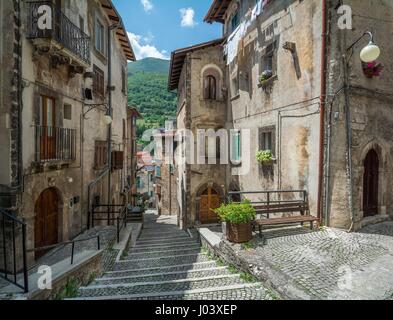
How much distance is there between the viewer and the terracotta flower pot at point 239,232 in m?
7.25

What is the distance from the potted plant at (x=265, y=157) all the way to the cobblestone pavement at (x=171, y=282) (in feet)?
15.0

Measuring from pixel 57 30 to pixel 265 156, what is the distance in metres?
8.91

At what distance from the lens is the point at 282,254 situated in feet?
21.1

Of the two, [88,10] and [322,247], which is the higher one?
[88,10]

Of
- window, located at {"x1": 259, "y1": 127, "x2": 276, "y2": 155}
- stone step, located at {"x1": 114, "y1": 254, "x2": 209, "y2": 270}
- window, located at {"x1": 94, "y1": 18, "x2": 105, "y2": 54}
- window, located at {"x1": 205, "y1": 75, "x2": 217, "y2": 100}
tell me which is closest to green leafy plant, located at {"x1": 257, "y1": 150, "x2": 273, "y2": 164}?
window, located at {"x1": 259, "y1": 127, "x2": 276, "y2": 155}

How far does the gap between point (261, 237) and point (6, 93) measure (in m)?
8.20

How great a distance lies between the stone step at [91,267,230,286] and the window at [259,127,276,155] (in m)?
5.80

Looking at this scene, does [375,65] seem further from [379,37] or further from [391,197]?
[391,197]

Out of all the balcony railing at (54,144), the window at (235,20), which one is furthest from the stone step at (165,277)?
the window at (235,20)

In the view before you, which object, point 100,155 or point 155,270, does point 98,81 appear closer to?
point 100,155

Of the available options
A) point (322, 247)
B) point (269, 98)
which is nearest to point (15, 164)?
point (322, 247)

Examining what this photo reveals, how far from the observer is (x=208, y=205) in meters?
15.8

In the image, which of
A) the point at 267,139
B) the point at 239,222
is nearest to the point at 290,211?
the point at 239,222
